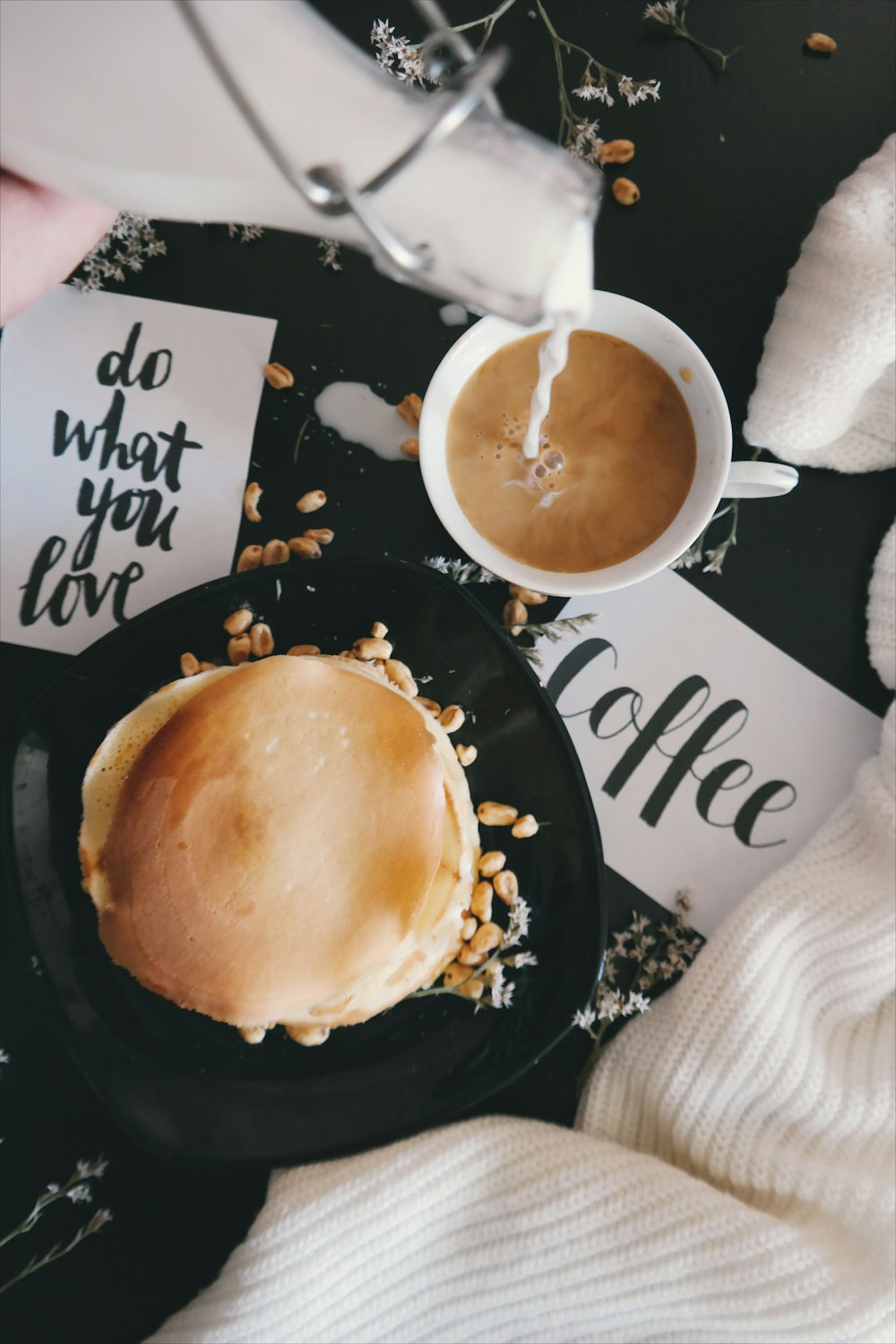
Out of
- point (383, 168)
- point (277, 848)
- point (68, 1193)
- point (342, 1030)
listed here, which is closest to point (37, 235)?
point (383, 168)

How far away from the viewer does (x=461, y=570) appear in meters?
0.93

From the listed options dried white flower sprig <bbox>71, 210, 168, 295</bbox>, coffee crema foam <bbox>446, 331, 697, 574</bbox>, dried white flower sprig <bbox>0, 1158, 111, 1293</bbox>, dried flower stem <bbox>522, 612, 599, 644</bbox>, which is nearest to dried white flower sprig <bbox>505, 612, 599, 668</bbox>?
dried flower stem <bbox>522, 612, 599, 644</bbox>

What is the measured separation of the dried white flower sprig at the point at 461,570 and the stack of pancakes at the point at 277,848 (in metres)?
0.18

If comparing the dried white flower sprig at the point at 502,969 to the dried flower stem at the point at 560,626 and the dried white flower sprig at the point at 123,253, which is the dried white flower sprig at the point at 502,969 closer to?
the dried flower stem at the point at 560,626

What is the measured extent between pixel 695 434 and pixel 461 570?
0.25 meters

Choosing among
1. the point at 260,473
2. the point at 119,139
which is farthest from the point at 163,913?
the point at 119,139

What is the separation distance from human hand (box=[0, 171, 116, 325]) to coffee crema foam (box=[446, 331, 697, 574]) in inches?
12.1

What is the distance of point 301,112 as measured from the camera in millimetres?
427

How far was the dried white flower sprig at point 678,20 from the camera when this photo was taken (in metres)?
0.93

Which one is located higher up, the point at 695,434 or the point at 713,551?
the point at 695,434

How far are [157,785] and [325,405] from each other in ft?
1.31

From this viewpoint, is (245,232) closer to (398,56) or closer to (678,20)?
(398,56)

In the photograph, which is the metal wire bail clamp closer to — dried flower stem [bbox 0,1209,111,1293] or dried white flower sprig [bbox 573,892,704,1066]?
dried white flower sprig [bbox 573,892,704,1066]

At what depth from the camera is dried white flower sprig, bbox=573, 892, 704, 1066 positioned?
0.92 metres
